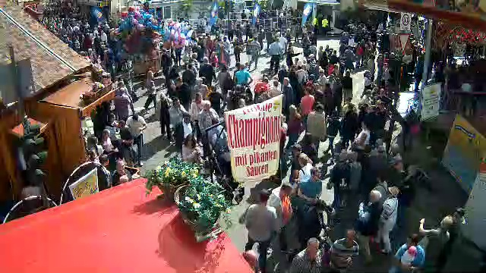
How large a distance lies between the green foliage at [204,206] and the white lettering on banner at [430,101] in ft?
32.1

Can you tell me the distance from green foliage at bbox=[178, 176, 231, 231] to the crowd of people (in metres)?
1.05

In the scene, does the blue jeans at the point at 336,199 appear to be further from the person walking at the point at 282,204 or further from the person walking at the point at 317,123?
the person walking at the point at 317,123

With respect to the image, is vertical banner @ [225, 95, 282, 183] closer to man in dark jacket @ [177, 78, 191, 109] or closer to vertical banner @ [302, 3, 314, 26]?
man in dark jacket @ [177, 78, 191, 109]

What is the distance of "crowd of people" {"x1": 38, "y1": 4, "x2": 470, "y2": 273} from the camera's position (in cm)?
676

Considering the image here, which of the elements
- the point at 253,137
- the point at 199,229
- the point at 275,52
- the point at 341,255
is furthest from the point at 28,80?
the point at 275,52

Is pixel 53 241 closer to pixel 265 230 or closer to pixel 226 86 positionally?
pixel 265 230

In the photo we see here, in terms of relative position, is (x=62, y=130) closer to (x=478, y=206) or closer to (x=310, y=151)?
(x=310, y=151)

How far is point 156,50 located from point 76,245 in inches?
594

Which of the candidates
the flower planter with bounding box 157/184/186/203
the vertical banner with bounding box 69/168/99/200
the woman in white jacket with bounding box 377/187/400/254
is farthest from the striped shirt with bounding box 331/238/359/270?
the vertical banner with bounding box 69/168/99/200

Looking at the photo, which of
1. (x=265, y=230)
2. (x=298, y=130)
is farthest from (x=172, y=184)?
(x=298, y=130)

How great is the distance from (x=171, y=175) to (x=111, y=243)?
1.08m

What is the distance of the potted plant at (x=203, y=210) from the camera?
5188 millimetres

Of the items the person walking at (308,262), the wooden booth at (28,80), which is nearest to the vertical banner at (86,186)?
the wooden booth at (28,80)

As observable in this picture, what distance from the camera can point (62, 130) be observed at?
940 centimetres
